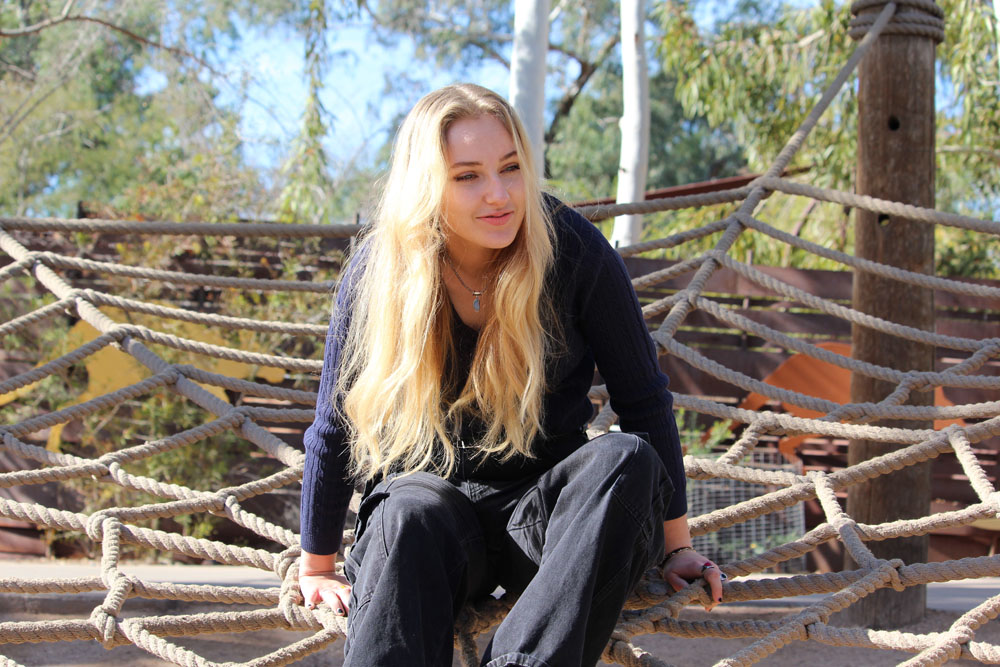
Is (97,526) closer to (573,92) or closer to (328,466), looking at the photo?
(328,466)

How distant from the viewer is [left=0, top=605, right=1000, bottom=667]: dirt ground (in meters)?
2.05

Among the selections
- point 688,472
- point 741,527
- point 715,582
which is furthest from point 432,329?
point 741,527

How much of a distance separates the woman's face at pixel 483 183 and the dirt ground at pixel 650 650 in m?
1.27

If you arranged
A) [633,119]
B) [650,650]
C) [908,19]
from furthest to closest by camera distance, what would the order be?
[633,119]
[908,19]
[650,650]

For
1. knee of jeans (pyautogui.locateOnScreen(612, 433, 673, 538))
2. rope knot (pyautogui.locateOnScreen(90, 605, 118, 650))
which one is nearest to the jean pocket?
knee of jeans (pyautogui.locateOnScreen(612, 433, 673, 538))

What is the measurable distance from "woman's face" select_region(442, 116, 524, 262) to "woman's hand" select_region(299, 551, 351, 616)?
41 centimetres

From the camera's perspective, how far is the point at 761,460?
3.46m

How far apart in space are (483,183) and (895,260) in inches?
57.6

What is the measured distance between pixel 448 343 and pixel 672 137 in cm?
1110

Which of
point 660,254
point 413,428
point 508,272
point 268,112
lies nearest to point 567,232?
point 508,272

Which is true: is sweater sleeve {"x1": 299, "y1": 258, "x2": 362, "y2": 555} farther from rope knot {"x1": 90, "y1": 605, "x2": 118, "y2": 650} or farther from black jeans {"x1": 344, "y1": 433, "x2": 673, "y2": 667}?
rope knot {"x1": 90, "y1": 605, "x2": 118, "y2": 650}

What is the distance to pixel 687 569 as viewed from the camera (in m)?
1.10

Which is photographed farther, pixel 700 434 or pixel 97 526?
pixel 700 434

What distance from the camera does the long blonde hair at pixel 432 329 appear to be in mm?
1073
